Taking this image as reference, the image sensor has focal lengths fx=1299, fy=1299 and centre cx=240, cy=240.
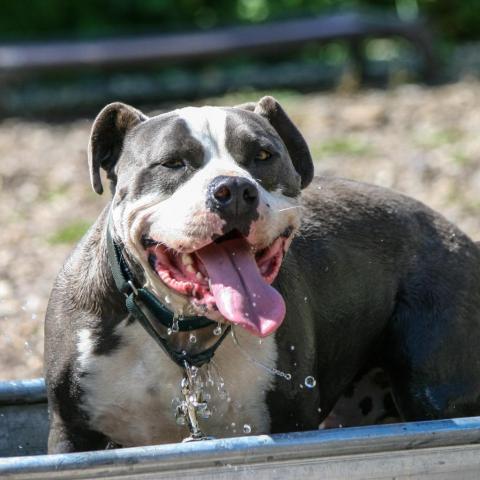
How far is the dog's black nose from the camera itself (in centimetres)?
396

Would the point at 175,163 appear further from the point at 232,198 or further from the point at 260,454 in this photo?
the point at 260,454

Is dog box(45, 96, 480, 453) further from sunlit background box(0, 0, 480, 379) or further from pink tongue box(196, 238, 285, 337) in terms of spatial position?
sunlit background box(0, 0, 480, 379)

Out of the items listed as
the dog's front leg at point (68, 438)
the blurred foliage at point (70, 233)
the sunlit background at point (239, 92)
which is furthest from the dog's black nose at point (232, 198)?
the blurred foliage at point (70, 233)

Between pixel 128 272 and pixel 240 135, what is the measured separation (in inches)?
23.4

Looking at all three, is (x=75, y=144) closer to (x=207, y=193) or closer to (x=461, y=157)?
(x=461, y=157)

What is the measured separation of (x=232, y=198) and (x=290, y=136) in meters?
0.82

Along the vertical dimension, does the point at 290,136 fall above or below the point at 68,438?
above

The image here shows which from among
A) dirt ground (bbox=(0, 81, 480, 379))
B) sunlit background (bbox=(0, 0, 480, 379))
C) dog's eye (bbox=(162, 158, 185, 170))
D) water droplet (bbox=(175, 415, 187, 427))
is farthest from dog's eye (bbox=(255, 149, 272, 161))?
sunlit background (bbox=(0, 0, 480, 379))

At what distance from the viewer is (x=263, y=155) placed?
4293 millimetres

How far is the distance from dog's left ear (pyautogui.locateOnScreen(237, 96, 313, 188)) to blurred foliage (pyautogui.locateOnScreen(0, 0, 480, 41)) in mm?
9205

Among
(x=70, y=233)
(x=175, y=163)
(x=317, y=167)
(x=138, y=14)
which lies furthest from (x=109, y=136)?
(x=138, y=14)

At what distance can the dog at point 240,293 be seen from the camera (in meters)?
4.09

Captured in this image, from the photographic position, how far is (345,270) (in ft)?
16.0

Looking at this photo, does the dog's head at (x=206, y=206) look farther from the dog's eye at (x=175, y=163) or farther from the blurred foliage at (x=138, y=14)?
the blurred foliage at (x=138, y=14)
